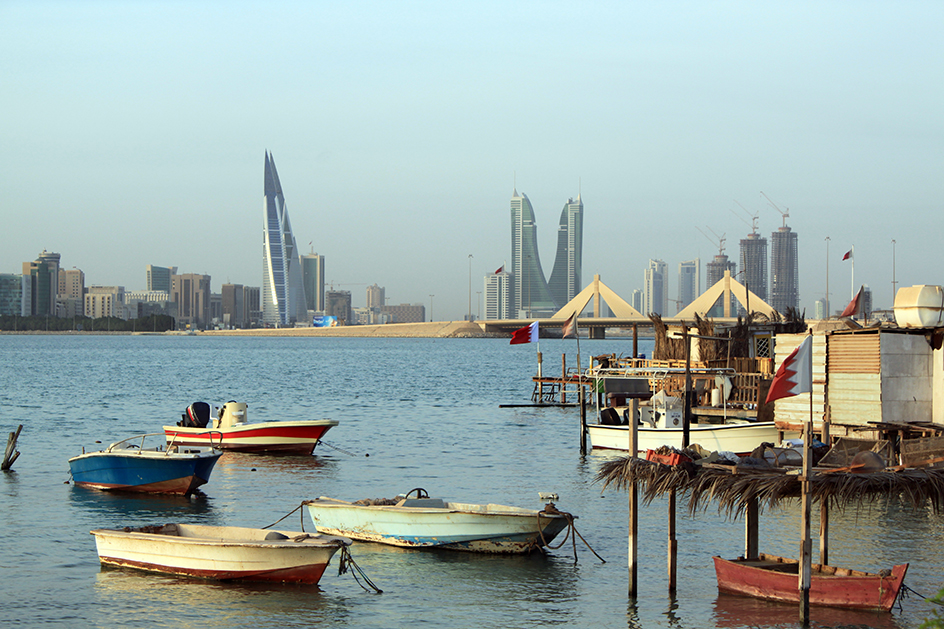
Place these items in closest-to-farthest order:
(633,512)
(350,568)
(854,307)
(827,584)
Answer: (827,584)
(633,512)
(350,568)
(854,307)

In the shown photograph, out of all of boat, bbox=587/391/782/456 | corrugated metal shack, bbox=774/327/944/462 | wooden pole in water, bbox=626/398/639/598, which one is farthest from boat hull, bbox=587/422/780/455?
wooden pole in water, bbox=626/398/639/598

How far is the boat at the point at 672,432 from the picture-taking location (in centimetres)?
3325

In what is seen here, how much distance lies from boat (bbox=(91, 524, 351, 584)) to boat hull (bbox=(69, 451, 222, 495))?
7856 millimetres

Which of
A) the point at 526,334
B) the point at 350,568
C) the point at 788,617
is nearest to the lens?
the point at 788,617

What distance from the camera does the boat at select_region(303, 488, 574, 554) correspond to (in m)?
21.0

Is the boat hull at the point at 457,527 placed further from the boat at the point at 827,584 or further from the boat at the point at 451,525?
the boat at the point at 827,584

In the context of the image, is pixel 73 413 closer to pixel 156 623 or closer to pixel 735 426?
pixel 735 426

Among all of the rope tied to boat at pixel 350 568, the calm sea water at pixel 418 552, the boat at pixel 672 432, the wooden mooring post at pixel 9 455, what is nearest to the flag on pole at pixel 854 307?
the boat at pixel 672 432

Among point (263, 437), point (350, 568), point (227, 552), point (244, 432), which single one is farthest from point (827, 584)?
point (244, 432)

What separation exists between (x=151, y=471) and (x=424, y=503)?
10.3 metres

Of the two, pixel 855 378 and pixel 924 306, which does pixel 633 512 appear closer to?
pixel 855 378

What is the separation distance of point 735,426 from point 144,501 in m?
19.5

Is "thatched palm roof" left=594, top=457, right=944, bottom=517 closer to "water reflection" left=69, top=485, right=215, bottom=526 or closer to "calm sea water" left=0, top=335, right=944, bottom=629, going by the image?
"calm sea water" left=0, top=335, right=944, bottom=629

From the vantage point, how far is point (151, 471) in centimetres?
2836
